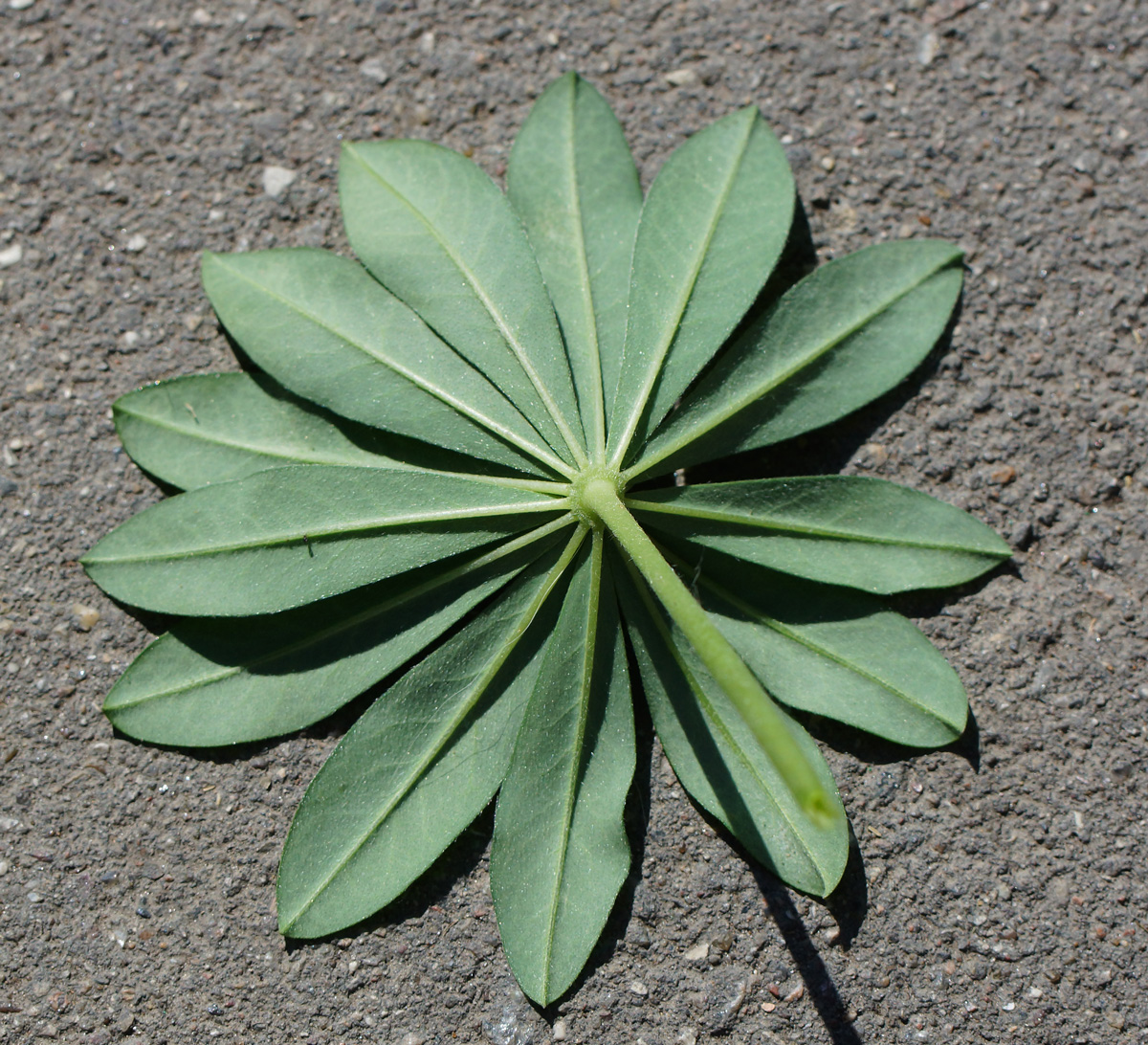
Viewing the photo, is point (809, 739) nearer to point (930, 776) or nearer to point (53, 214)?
point (930, 776)

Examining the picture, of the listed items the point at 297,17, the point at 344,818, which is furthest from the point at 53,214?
the point at 344,818

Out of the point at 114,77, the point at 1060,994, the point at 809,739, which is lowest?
the point at 1060,994

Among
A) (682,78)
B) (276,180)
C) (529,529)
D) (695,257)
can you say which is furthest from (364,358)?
(682,78)

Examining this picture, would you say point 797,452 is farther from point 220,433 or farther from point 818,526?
point 220,433

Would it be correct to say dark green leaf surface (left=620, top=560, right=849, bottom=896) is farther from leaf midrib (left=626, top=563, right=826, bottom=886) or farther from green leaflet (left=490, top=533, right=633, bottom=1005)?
green leaflet (left=490, top=533, right=633, bottom=1005)

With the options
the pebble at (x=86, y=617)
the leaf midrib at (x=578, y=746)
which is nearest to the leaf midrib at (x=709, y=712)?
the leaf midrib at (x=578, y=746)

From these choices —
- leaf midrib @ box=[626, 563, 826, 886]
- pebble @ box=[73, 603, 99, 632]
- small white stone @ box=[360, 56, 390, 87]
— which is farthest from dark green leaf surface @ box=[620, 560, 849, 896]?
small white stone @ box=[360, 56, 390, 87]

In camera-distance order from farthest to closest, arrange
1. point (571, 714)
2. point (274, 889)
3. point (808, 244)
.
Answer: point (808, 244) < point (274, 889) < point (571, 714)
